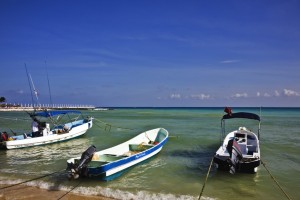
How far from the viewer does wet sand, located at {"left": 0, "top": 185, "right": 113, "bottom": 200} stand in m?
9.14

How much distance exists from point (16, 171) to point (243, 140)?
38.6ft

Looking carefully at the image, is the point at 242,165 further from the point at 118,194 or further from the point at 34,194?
the point at 34,194

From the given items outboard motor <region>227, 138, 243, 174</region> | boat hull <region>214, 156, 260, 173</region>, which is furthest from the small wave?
boat hull <region>214, 156, 260, 173</region>

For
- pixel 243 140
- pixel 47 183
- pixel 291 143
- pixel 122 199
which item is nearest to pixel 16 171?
pixel 47 183

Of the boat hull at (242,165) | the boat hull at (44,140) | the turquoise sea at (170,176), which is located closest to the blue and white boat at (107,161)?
the turquoise sea at (170,176)

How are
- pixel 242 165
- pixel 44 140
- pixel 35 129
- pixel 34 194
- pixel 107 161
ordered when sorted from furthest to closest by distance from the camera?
pixel 35 129 → pixel 44 140 → pixel 107 161 → pixel 242 165 → pixel 34 194

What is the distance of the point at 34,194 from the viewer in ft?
31.2

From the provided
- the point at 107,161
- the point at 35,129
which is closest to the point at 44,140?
the point at 35,129

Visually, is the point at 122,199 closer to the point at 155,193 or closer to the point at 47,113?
the point at 155,193

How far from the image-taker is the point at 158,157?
15.4 meters

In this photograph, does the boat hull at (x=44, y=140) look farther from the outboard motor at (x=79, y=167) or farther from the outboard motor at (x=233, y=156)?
the outboard motor at (x=233, y=156)

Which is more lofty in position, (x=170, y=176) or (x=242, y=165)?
(x=242, y=165)

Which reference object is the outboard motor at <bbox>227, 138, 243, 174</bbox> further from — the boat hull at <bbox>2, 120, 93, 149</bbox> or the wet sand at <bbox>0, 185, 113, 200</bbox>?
the boat hull at <bbox>2, 120, 93, 149</bbox>

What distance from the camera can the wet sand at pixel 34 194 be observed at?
914cm
